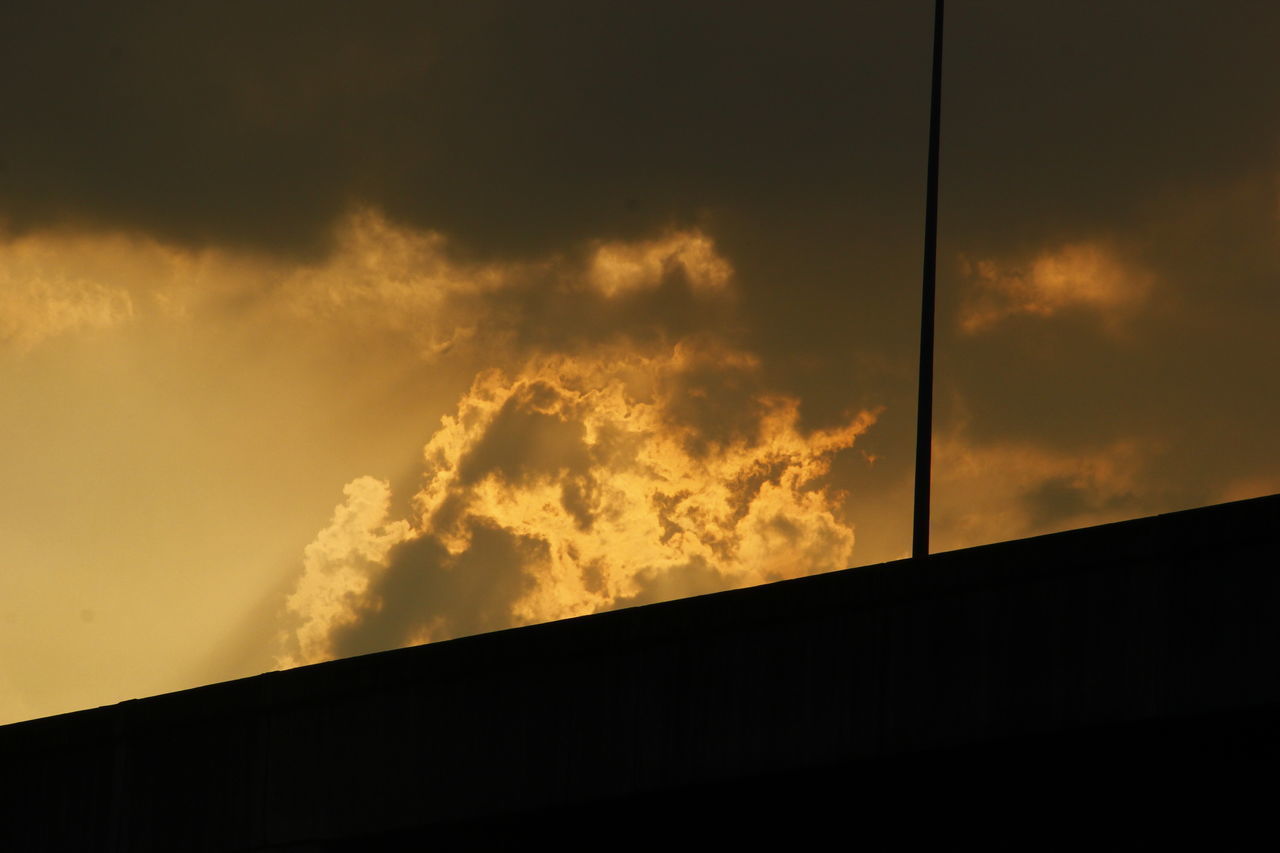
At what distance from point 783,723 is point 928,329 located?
32.9ft

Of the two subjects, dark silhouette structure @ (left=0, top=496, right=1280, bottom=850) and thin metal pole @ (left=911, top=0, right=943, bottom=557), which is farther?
thin metal pole @ (left=911, top=0, right=943, bottom=557)

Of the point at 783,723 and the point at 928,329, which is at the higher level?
the point at 928,329

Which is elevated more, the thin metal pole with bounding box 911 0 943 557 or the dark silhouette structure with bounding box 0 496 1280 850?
the thin metal pole with bounding box 911 0 943 557

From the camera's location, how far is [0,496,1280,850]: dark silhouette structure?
1388cm

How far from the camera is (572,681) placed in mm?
17016

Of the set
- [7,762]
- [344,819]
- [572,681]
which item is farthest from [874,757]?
[7,762]

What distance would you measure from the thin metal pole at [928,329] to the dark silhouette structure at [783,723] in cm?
608

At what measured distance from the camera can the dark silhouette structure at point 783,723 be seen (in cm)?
1388

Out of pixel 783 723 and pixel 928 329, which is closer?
pixel 783 723

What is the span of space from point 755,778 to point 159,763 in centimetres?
762

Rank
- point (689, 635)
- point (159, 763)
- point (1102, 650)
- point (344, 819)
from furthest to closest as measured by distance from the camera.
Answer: point (159, 763)
point (344, 819)
point (689, 635)
point (1102, 650)

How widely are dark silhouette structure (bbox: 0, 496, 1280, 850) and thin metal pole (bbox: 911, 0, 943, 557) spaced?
6.08 m

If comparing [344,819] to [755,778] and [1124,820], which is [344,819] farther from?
[1124,820]

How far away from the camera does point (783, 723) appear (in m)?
15.7
